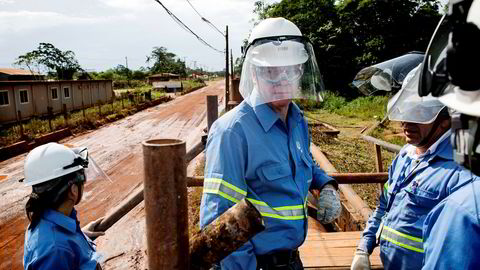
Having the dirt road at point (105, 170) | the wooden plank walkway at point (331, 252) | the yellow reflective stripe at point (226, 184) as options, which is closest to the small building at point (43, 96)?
the dirt road at point (105, 170)

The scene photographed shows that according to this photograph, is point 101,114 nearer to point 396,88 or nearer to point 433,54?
point 396,88

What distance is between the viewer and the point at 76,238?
2197mm

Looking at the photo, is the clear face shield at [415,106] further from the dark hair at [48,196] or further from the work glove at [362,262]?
the dark hair at [48,196]

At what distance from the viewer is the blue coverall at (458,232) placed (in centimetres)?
117

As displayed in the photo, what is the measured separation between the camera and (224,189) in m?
1.65

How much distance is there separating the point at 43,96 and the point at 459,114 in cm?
2330

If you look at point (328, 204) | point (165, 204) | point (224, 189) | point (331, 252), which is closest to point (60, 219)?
point (224, 189)

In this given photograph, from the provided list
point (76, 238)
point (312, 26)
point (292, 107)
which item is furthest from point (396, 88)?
point (312, 26)

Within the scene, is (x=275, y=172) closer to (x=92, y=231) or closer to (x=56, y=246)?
(x=56, y=246)

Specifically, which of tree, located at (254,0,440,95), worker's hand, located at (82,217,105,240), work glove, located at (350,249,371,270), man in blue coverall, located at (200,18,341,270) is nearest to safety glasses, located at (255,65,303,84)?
man in blue coverall, located at (200,18,341,270)

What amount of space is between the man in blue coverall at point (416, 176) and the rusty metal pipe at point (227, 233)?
1.24 meters

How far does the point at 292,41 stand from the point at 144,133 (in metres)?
15.7

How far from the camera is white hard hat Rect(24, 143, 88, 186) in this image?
228 centimetres

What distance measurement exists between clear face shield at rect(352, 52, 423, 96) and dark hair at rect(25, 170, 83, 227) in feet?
8.10
